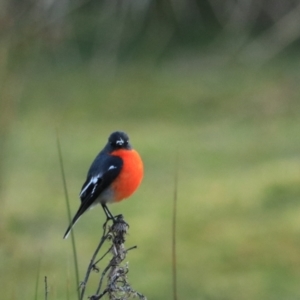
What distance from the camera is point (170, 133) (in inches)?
289

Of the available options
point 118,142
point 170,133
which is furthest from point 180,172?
point 118,142

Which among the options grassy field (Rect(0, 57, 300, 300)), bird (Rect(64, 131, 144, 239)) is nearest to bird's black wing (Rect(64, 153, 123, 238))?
bird (Rect(64, 131, 144, 239))

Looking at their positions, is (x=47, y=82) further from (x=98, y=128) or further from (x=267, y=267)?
(x=267, y=267)

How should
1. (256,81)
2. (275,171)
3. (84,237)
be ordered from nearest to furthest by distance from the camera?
(84,237) < (275,171) < (256,81)

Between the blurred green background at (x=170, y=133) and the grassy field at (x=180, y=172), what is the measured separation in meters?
0.01

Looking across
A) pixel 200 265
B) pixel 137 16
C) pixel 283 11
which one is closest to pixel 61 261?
pixel 200 265

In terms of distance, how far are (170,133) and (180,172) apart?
1.88 feet

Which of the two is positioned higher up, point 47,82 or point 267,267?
point 47,82

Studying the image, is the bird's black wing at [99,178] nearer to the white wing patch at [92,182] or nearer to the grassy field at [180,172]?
the white wing patch at [92,182]

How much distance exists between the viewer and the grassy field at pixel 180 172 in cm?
535

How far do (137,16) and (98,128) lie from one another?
91 cm

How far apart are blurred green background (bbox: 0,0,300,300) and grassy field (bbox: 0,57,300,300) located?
11 millimetres

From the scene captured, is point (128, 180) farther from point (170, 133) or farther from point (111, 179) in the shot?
point (170, 133)

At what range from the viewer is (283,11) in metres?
6.41
